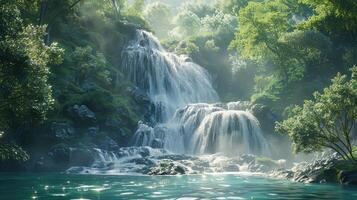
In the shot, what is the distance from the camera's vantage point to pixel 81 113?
45438 mm

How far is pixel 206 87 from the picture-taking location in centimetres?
6731

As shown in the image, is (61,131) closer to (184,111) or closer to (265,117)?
Result: (184,111)

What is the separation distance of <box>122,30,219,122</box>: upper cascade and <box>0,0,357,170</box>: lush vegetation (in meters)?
2.61

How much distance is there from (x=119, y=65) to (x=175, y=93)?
976cm

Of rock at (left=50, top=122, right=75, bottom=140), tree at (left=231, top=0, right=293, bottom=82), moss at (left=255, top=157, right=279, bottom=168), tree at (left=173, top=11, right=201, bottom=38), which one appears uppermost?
tree at (left=173, top=11, right=201, bottom=38)

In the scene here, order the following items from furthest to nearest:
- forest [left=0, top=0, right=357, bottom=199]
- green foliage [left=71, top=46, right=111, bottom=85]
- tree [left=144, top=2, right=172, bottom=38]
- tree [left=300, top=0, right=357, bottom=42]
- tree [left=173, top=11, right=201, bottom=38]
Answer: tree [left=144, top=2, right=172, bottom=38] → tree [left=173, top=11, right=201, bottom=38] → green foliage [left=71, top=46, right=111, bottom=85] → tree [left=300, top=0, right=357, bottom=42] → forest [left=0, top=0, right=357, bottom=199]

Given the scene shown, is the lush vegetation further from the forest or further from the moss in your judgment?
the moss

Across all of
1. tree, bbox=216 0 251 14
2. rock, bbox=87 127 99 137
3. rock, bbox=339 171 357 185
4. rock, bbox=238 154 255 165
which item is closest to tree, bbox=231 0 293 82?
rock, bbox=238 154 255 165

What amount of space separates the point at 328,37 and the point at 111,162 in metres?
37.2

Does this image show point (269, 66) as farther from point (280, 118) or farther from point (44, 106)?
point (44, 106)

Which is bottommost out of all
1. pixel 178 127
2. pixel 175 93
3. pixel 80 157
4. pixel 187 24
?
pixel 80 157

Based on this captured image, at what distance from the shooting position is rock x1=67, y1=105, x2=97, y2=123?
45.2 m

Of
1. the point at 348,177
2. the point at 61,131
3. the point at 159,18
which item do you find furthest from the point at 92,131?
the point at 159,18

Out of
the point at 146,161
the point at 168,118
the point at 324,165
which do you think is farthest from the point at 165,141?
the point at 324,165
